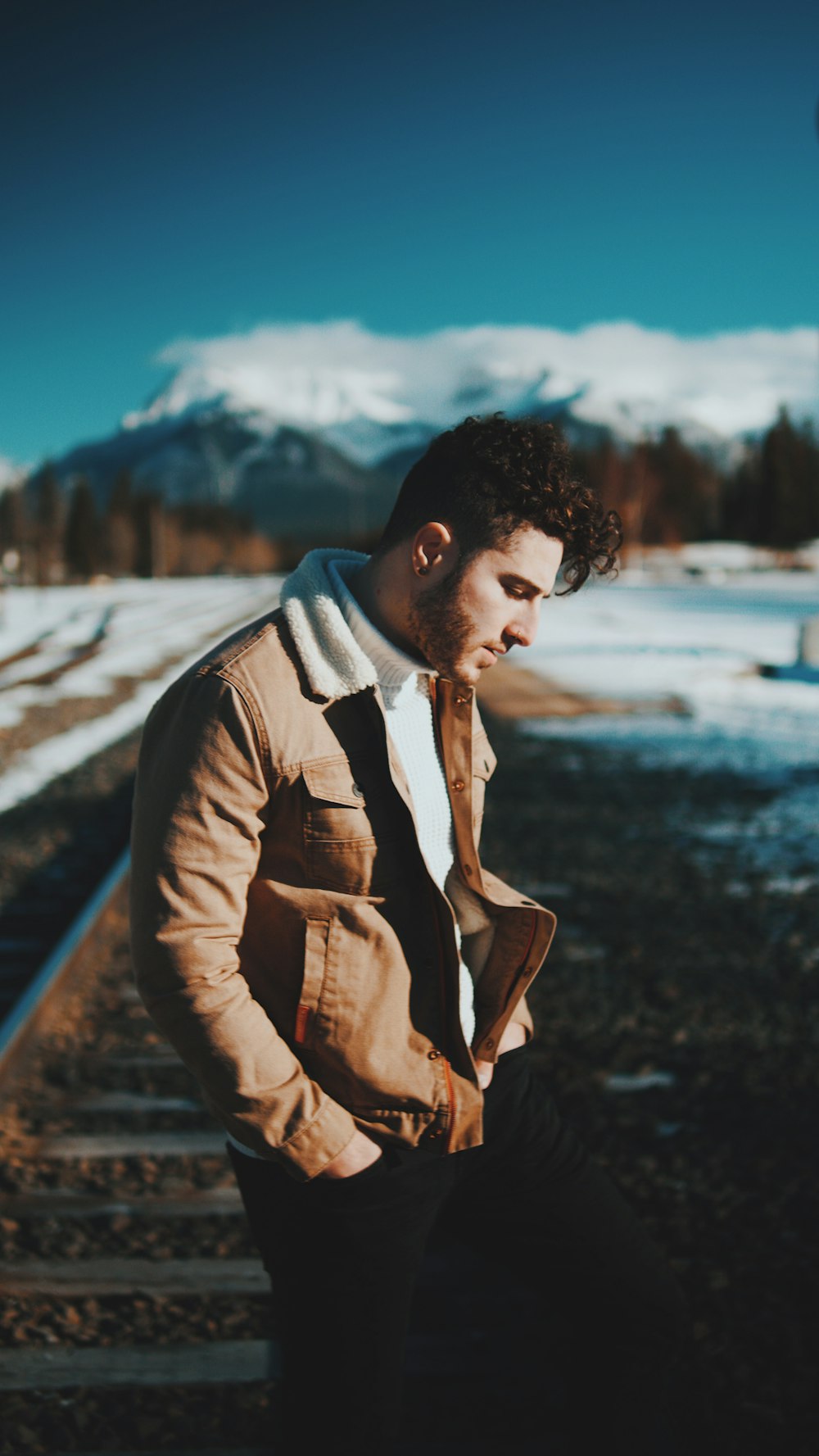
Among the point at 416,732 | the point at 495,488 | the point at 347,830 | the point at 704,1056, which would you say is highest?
the point at 495,488

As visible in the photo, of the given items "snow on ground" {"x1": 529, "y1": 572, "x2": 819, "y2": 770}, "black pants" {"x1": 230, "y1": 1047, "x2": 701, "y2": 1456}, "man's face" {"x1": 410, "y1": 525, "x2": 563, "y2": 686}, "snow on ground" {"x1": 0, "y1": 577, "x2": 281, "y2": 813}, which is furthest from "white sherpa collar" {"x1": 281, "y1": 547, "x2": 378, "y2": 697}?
"snow on ground" {"x1": 0, "y1": 577, "x2": 281, "y2": 813}

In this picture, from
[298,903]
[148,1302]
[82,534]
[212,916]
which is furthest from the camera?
[82,534]

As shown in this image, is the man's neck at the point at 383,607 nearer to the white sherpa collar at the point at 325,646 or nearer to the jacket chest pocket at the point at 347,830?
the white sherpa collar at the point at 325,646

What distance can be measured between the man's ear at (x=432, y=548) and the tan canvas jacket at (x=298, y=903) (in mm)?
173

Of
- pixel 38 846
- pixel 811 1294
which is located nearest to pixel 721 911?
pixel 811 1294

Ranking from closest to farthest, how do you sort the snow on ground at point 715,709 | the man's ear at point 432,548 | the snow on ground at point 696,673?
the man's ear at point 432,548, the snow on ground at point 715,709, the snow on ground at point 696,673

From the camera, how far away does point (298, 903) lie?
173 cm

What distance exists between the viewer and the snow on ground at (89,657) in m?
11.8

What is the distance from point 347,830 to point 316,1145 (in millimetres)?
487

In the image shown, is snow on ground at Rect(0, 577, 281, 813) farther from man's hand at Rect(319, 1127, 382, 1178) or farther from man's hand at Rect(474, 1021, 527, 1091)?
man's hand at Rect(319, 1127, 382, 1178)

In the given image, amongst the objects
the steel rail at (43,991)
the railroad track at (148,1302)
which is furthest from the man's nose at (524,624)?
the steel rail at (43,991)

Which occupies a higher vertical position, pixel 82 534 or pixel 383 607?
pixel 82 534

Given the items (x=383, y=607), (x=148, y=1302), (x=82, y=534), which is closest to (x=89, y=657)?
Result: (x=148, y=1302)

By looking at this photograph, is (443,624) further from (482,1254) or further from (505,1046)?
(482,1254)
